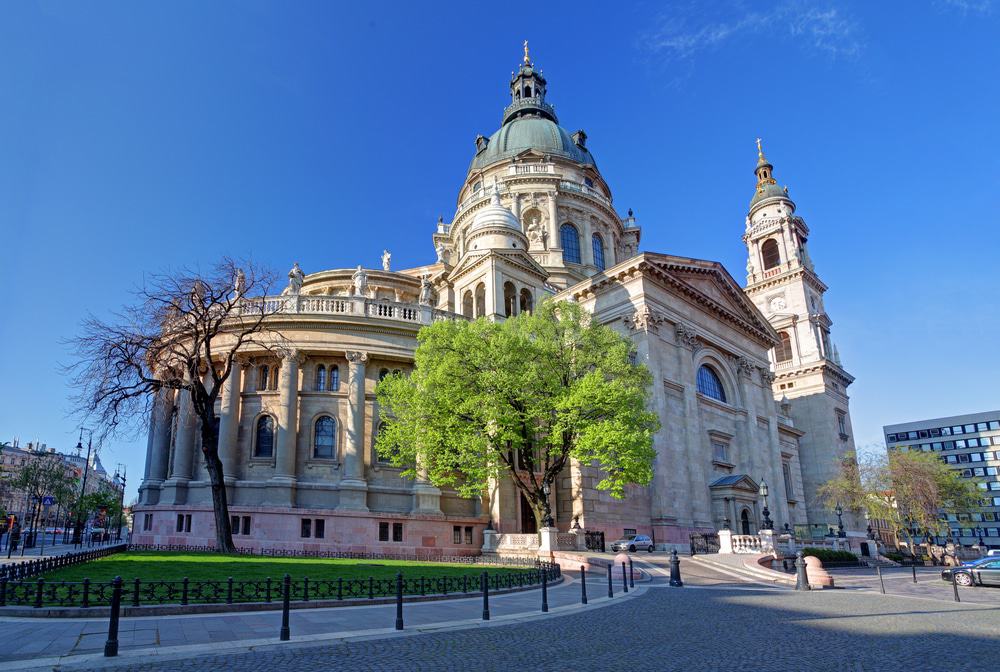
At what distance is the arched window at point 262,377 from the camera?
116ft

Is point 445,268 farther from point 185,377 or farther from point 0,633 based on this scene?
point 0,633

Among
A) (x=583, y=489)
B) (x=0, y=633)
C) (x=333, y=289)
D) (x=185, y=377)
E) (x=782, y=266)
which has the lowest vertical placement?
(x=0, y=633)

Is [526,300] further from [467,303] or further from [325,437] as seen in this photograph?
[325,437]

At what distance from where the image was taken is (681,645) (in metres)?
11.0

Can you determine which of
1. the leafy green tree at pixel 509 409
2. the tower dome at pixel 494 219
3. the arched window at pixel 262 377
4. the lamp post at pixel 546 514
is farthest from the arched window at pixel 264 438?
the tower dome at pixel 494 219

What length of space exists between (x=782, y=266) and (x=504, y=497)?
1938 inches

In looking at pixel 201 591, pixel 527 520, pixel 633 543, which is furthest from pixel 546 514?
pixel 201 591

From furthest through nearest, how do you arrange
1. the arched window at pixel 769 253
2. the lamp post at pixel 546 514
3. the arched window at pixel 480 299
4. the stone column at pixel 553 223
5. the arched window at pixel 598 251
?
the arched window at pixel 769 253
the arched window at pixel 598 251
the stone column at pixel 553 223
the arched window at pixel 480 299
the lamp post at pixel 546 514

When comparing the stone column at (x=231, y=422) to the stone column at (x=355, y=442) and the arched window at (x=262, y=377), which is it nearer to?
the arched window at (x=262, y=377)

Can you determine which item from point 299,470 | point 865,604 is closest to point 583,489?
point 299,470

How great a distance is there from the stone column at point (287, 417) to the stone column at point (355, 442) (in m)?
2.63

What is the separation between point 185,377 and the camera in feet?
117

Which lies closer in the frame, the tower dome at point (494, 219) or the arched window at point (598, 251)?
the tower dome at point (494, 219)

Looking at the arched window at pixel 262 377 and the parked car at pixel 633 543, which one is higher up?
the arched window at pixel 262 377
